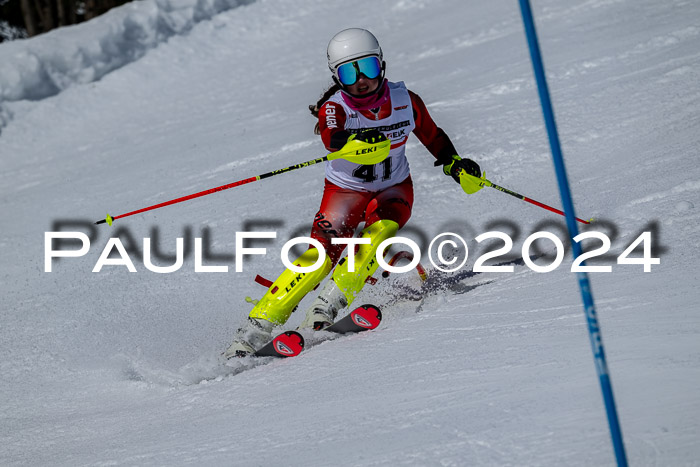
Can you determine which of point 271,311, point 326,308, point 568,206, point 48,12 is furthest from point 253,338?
point 48,12

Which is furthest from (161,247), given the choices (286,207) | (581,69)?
(581,69)

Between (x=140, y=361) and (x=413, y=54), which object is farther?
(x=413, y=54)

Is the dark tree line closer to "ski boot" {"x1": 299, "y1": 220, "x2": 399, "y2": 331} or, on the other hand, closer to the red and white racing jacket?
the red and white racing jacket

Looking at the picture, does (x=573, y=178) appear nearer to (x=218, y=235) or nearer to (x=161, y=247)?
(x=218, y=235)

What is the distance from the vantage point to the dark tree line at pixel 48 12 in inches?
689

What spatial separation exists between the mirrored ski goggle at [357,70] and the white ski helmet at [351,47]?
25 millimetres

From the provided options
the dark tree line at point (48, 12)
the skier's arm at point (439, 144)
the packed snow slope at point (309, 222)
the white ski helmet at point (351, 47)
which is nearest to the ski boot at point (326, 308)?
the packed snow slope at point (309, 222)

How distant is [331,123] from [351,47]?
0.39 metres

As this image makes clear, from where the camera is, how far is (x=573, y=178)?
18.9 feet

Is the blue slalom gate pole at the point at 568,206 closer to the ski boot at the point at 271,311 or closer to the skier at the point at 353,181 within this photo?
the skier at the point at 353,181

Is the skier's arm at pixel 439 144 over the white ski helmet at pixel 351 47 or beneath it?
beneath

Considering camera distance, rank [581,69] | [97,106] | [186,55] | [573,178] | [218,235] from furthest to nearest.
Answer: [186,55] < [97,106] < [581,69] < [218,235] < [573,178]

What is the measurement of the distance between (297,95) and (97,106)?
9.40 ft

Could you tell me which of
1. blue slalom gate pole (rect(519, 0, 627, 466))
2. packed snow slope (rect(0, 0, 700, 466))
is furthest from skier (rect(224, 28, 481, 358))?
blue slalom gate pole (rect(519, 0, 627, 466))
